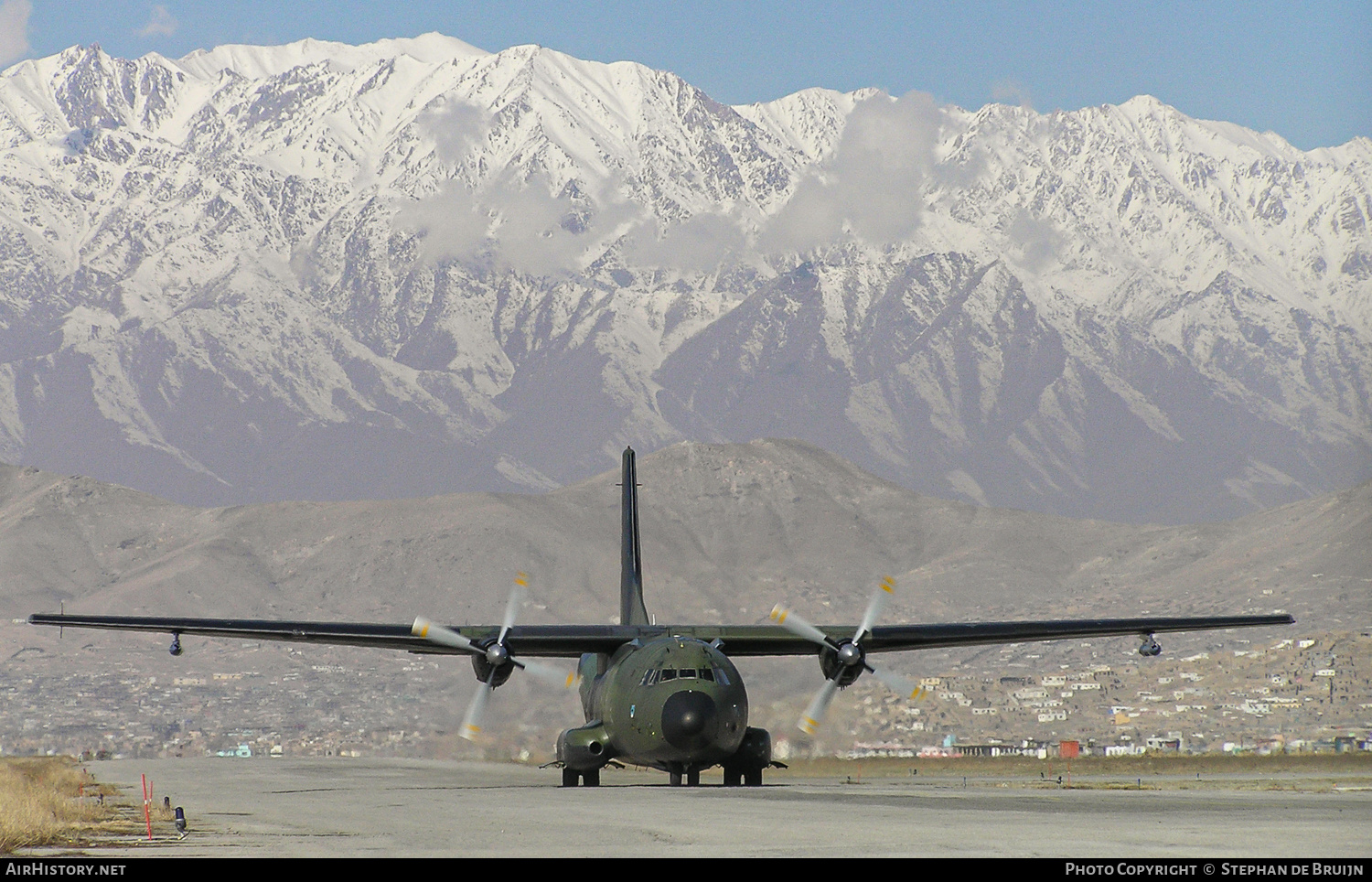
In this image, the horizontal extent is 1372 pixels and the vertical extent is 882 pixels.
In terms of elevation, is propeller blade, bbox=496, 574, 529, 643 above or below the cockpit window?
above

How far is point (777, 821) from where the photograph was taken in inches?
1420

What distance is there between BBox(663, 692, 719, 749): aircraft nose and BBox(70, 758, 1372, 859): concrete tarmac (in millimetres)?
1560

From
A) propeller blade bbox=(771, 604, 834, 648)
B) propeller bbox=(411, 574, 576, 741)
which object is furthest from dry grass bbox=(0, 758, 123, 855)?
propeller blade bbox=(771, 604, 834, 648)

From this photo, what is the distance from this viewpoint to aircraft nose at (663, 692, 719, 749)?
48938 millimetres

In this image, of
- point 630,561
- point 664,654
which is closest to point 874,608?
point 664,654

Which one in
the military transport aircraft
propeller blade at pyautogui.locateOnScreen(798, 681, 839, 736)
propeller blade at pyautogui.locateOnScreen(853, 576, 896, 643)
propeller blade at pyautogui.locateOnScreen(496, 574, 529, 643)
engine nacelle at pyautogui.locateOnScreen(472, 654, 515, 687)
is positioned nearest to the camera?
the military transport aircraft

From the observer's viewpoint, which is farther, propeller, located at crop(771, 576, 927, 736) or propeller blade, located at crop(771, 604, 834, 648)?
propeller blade, located at crop(771, 604, 834, 648)

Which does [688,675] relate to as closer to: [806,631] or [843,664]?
[843,664]

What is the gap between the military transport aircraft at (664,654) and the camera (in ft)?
164

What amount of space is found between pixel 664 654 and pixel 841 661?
5705 millimetres

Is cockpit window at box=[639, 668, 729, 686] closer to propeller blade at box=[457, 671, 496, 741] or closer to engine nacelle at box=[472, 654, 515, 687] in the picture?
engine nacelle at box=[472, 654, 515, 687]

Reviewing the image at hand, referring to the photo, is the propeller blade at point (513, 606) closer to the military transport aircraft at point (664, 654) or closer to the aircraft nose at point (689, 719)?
the military transport aircraft at point (664, 654)

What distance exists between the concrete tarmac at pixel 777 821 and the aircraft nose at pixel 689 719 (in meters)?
1.56
